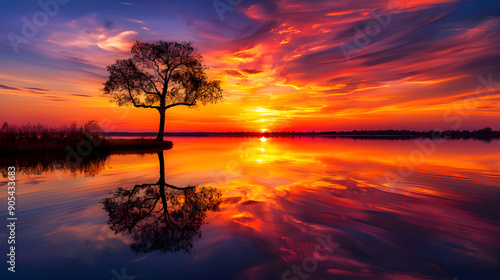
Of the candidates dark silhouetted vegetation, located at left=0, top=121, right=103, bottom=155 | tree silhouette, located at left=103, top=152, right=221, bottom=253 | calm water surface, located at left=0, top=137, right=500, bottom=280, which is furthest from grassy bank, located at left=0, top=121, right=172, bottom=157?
tree silhouette, located at left=103, top=152, right=221, bottom=253

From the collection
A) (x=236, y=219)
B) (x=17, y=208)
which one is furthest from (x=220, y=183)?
(x=17, y=208)

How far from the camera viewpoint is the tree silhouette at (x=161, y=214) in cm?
540

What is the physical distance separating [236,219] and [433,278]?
461 cm

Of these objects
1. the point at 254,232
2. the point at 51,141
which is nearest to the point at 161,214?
the point at 254,232

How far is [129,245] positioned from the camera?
205 inches

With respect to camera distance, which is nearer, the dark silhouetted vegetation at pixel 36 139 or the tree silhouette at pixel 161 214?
the tree silhouette at pixel 161 214

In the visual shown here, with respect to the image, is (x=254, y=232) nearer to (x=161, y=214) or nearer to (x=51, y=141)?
(x=161, y=214)

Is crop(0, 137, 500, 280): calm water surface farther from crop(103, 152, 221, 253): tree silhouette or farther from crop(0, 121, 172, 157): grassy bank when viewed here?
crop(0, 121, 172, 157): grassy bank

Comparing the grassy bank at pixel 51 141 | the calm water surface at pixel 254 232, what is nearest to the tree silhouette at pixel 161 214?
the calm water surface at pixel 254 232

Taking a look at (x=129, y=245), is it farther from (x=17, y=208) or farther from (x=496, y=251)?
(x=496, y=251)

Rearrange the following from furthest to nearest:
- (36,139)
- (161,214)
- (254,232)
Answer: (36,139) → (161,214) → (254,232)

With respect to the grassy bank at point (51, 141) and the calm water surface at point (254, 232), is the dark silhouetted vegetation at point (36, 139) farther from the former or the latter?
the calm water surface at point (254, 232)

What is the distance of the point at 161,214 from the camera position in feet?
23.5

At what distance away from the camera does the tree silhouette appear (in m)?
5.40
